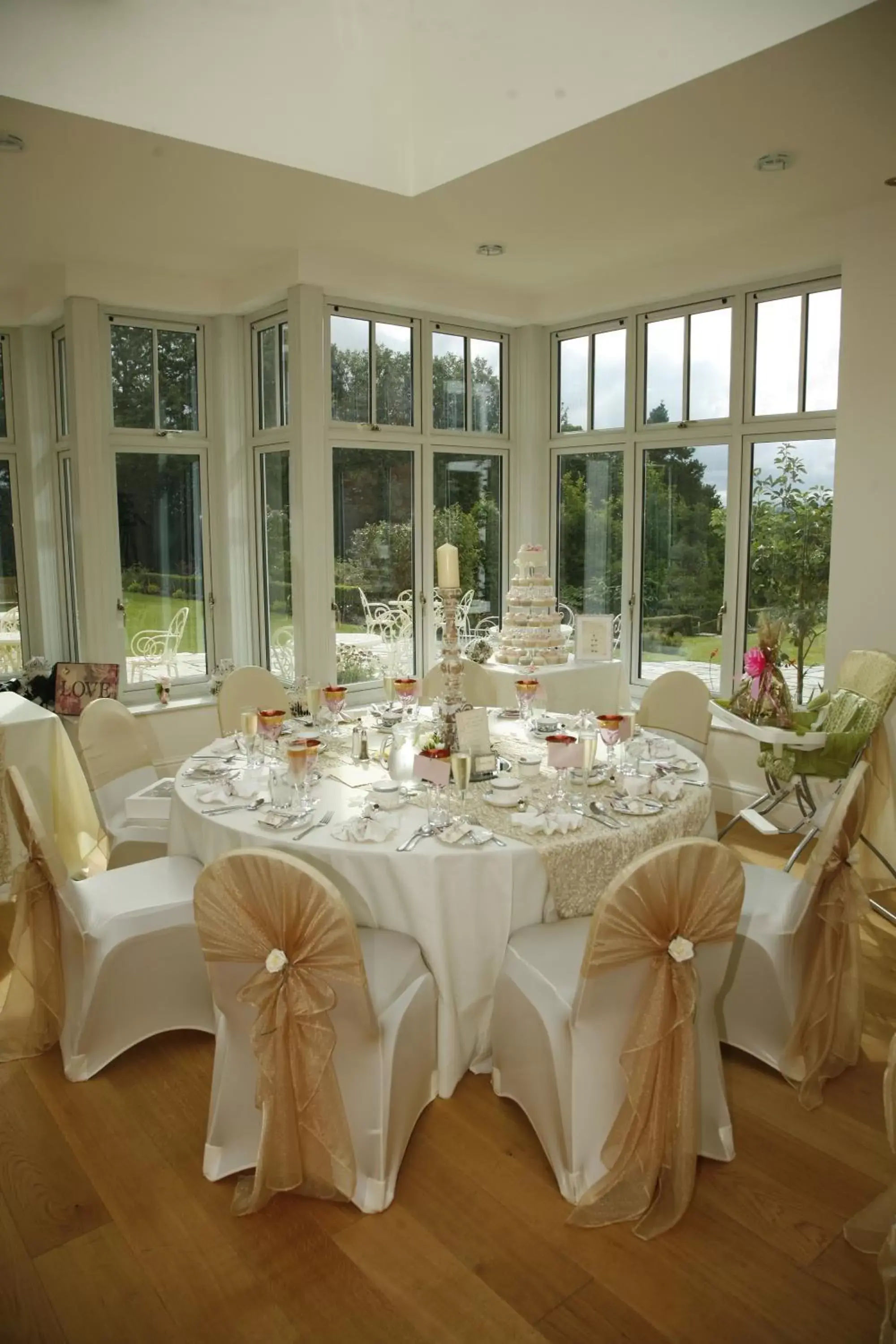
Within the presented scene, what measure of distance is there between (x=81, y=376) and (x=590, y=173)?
9.67ft

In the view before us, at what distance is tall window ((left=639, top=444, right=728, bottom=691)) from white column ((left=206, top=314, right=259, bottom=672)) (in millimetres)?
2412

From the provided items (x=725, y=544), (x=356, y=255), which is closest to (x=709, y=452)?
(x=725, y=544)

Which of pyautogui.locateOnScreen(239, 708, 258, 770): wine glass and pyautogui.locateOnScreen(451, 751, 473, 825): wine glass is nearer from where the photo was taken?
pyautogui.locateOnScreen(451, 751, 473, 825): wine glass

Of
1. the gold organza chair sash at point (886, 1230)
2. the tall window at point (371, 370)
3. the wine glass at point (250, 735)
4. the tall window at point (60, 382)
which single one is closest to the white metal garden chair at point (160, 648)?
the tall window at point (60, 382)

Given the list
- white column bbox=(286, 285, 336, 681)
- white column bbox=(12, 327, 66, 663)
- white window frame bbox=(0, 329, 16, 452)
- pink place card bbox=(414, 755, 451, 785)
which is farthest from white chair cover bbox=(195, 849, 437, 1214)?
white window frame bbox=(0, 329, 16, 452)

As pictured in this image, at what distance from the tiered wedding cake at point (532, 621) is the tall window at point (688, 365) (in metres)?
1.15

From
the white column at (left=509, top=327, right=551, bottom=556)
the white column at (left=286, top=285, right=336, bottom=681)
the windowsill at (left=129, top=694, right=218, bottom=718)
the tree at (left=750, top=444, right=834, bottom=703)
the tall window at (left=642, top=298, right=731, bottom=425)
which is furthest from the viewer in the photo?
the white column at (left=509, top=327, right=551, bottom=556)

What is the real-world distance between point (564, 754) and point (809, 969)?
919mm

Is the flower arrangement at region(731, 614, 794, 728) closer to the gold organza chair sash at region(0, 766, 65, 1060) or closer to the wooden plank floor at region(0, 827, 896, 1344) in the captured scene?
the wooden plank floor at region(0, 827, 896, 1344)

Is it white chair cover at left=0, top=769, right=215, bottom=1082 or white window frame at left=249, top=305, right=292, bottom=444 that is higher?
white window frame at left=249, top=305, right=292, bottom=444

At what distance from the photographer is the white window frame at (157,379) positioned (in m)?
5.49

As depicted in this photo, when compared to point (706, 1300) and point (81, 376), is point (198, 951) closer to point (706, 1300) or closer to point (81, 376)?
point (706, 1300)

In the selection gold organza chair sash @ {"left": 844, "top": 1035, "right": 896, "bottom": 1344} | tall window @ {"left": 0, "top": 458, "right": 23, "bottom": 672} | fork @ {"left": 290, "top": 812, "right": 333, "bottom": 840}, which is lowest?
gold organza chair sash @ {"left": 844, "top": 1035, "right": 896, "bottom": 1344}

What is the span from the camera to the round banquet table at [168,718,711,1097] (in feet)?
8.43
